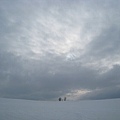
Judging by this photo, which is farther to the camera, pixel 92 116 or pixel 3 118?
pixel 92 116

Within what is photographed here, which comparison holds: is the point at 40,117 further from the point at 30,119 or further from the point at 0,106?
the point at 0,106

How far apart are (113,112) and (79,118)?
342 centimetres

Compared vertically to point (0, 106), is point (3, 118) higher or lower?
lower

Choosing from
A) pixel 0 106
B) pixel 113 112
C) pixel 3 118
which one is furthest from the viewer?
pixel 113 112

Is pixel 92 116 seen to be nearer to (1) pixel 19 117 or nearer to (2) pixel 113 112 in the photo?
(2) pixel 113 112

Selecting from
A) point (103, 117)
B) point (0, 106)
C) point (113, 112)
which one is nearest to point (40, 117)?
point (0, 106)

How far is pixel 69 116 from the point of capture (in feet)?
42.8

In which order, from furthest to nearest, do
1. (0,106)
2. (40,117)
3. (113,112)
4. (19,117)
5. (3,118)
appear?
1. (113,112)
2. (0,106)
3. (40,117)
4. (19,117)
5. (3,118)

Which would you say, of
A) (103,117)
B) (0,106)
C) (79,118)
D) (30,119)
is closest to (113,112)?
(103,117)

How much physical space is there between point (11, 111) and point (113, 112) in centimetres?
720

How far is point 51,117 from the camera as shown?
1265 centimetres

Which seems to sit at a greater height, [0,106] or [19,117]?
[0,106]

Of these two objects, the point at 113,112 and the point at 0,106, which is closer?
the point at 0,106

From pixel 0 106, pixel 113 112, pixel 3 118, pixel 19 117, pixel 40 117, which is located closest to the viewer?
pixel 3 118
